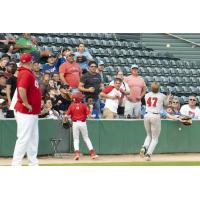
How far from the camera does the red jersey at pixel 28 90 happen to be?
480 inches

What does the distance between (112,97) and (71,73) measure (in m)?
1.29

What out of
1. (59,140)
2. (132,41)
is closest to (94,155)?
(59,140)

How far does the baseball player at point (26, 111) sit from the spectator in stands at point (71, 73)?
6473mm

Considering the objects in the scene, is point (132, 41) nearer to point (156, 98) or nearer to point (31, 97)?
point (156, 98)

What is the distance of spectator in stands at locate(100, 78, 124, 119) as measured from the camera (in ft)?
61.5

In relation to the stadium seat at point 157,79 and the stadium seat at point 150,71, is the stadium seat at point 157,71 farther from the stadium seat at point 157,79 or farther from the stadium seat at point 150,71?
the stadium seat at point 157,79

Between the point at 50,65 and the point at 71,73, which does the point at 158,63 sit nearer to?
the point at 50,65

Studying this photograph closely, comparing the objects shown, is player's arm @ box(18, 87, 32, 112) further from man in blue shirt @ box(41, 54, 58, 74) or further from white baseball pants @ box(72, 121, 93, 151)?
man in blue shirt @ box(41, 54, 58, 74)

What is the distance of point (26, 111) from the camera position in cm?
1218

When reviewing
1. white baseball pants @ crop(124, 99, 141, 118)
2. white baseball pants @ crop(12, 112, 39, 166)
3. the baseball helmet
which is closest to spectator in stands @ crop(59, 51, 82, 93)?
white baseball pants @ crop(124, 99, 141, 118)

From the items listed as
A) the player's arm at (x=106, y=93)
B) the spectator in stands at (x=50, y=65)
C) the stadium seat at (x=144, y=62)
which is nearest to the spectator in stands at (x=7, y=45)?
the spectator in stands at (x=50, y=65)

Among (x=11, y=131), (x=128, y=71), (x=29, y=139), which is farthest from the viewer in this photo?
(x=128, y=71)

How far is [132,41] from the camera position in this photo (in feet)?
89.6

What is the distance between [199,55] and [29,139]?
1725 cm
